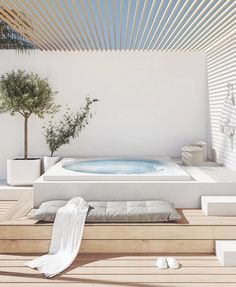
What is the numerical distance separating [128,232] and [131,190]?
0.70 m

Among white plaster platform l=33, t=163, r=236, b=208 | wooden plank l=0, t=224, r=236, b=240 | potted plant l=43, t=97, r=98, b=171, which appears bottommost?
wooden plank l=0, t=224, r=236, b=240

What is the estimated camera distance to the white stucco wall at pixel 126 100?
21.5ft

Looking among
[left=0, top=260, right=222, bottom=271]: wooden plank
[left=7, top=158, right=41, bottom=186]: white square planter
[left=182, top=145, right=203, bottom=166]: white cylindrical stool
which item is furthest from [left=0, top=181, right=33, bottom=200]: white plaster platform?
[left=182, top=145, right=203, bottom=166]: white cylindrical stool

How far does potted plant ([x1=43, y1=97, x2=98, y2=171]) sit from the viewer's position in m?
6.31

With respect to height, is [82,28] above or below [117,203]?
above

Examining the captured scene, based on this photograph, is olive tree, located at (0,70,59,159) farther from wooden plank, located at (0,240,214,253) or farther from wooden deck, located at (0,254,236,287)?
wooden deck, located at (0,254,236,287)

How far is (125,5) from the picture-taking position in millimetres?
3908

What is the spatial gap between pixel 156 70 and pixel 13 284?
4.77 metres

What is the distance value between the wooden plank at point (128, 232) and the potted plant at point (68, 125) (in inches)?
113

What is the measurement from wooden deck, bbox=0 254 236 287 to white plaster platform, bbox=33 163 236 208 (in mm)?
815

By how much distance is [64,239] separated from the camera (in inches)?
134

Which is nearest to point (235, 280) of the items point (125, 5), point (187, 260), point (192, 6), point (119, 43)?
point (187, 260)

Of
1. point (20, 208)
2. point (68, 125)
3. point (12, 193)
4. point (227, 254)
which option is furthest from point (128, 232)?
point (68, 125)

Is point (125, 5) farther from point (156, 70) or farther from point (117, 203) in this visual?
point (156, 70)
